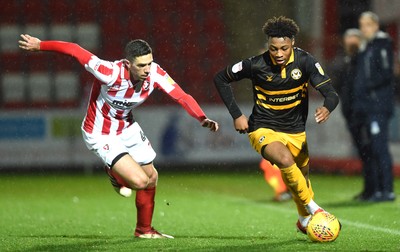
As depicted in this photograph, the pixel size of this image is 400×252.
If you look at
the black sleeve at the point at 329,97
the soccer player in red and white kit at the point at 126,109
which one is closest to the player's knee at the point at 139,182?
the soccer player in red and white kit at the point at 126,109

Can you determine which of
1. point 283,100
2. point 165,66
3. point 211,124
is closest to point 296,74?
point 283,100

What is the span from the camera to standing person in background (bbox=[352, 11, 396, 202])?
436 inches

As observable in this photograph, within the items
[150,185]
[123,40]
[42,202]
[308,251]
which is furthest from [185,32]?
[308,251]

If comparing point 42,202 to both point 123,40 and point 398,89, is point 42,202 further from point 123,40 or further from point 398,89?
point 398,89

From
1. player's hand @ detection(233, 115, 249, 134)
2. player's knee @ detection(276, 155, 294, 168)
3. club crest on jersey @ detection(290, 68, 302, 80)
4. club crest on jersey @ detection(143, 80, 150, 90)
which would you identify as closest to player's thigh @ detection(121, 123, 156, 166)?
club crest on jersey @ detection(143, 80, 150, 90)

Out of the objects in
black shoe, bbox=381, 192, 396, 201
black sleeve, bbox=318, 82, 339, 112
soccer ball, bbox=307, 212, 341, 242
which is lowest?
black shoe, bbox=381, 192, 396, 201

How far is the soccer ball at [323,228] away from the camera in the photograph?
7246mm

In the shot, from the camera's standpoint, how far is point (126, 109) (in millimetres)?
7941

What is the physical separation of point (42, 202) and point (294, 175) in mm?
5240

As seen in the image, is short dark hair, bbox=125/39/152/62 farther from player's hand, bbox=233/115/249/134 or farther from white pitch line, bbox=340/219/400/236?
white pitch line, bbox=340/219/400/236

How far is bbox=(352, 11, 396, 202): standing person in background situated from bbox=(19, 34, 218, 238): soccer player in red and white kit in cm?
382

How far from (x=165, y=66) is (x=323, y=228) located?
392 inches

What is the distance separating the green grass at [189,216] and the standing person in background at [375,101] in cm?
33

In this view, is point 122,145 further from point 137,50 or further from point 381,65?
point 381,65
